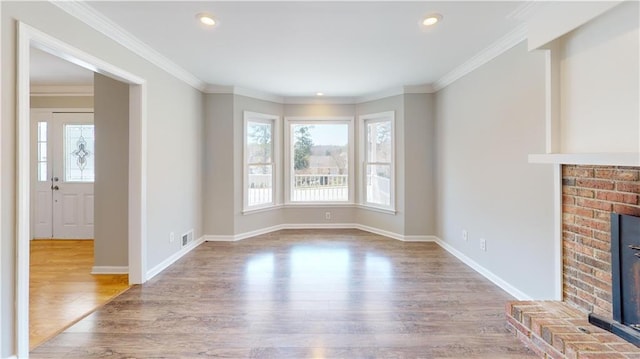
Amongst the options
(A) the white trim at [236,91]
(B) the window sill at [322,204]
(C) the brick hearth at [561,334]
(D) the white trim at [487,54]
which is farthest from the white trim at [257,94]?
(C) the brick hearth at [561,334]

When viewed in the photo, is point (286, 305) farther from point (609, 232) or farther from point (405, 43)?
point (405, 43)

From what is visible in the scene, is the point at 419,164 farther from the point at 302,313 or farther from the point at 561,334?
the point at 561,334

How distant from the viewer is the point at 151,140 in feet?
11.5

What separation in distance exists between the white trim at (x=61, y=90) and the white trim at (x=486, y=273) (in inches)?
245

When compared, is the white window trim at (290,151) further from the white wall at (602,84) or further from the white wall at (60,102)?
the white wall at (602,84)

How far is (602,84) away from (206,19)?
2917 millimetres

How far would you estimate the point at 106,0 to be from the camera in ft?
7.76

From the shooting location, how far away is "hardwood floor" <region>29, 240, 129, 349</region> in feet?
8.17

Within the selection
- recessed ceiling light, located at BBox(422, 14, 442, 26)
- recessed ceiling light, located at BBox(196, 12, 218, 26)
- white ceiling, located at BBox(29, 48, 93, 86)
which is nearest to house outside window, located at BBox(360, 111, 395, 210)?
recessed ceiling light, located at BBox(422, 14, 442, 26)

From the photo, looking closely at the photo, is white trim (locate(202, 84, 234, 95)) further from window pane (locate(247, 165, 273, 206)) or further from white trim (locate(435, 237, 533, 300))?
white trim (locate(435, 237, 533, 300))

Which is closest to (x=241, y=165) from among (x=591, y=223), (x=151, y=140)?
(x=151, y=140)

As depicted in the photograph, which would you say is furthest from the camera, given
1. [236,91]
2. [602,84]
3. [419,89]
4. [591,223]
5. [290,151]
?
[290,151]

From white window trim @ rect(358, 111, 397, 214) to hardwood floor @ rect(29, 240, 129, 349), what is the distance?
3.88 meters

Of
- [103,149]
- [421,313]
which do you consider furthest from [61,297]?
[421,313]
